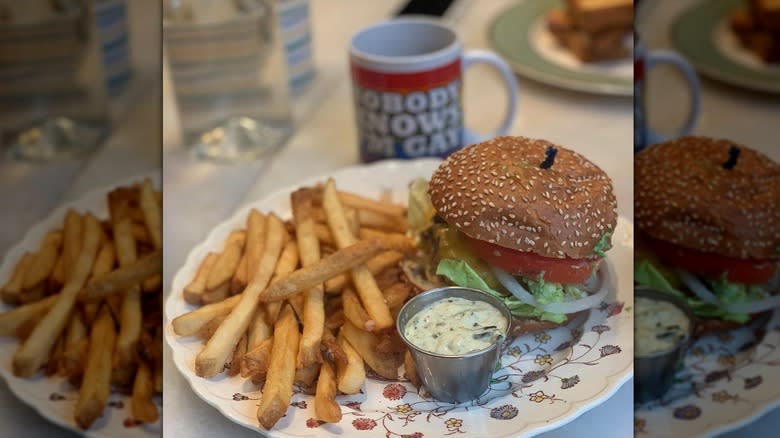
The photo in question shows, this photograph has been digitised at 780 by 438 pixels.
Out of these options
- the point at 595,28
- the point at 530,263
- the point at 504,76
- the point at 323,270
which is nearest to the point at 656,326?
the point at 530,263

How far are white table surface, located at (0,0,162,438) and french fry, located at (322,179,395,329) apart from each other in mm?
278

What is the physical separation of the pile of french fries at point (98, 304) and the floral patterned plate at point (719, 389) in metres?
0.57

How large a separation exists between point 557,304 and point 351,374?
0.25 m

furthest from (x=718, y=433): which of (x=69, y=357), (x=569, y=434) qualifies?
(x=69, y=357)

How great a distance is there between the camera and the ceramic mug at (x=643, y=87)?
3.97 feet

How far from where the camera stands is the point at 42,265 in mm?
983

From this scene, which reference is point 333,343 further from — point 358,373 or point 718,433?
point 718,433

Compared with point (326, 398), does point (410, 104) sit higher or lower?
higher

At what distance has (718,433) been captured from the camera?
92cm

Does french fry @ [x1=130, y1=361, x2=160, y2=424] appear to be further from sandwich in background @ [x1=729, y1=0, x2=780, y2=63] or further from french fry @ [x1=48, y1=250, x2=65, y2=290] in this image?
sandwich in background @ [x1=729, y1=0, x2=780, y2=63]

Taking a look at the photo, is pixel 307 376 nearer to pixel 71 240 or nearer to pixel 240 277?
pixel 240 277

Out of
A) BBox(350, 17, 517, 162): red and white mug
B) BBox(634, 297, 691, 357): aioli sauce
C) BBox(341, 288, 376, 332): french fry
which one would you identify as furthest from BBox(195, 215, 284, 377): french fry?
BBox(350, 17, 517, 162): red and white mug

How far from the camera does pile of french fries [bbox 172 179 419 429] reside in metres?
0.97

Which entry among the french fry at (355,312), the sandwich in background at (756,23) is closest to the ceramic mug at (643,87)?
the sandwich in background at (756,23)
